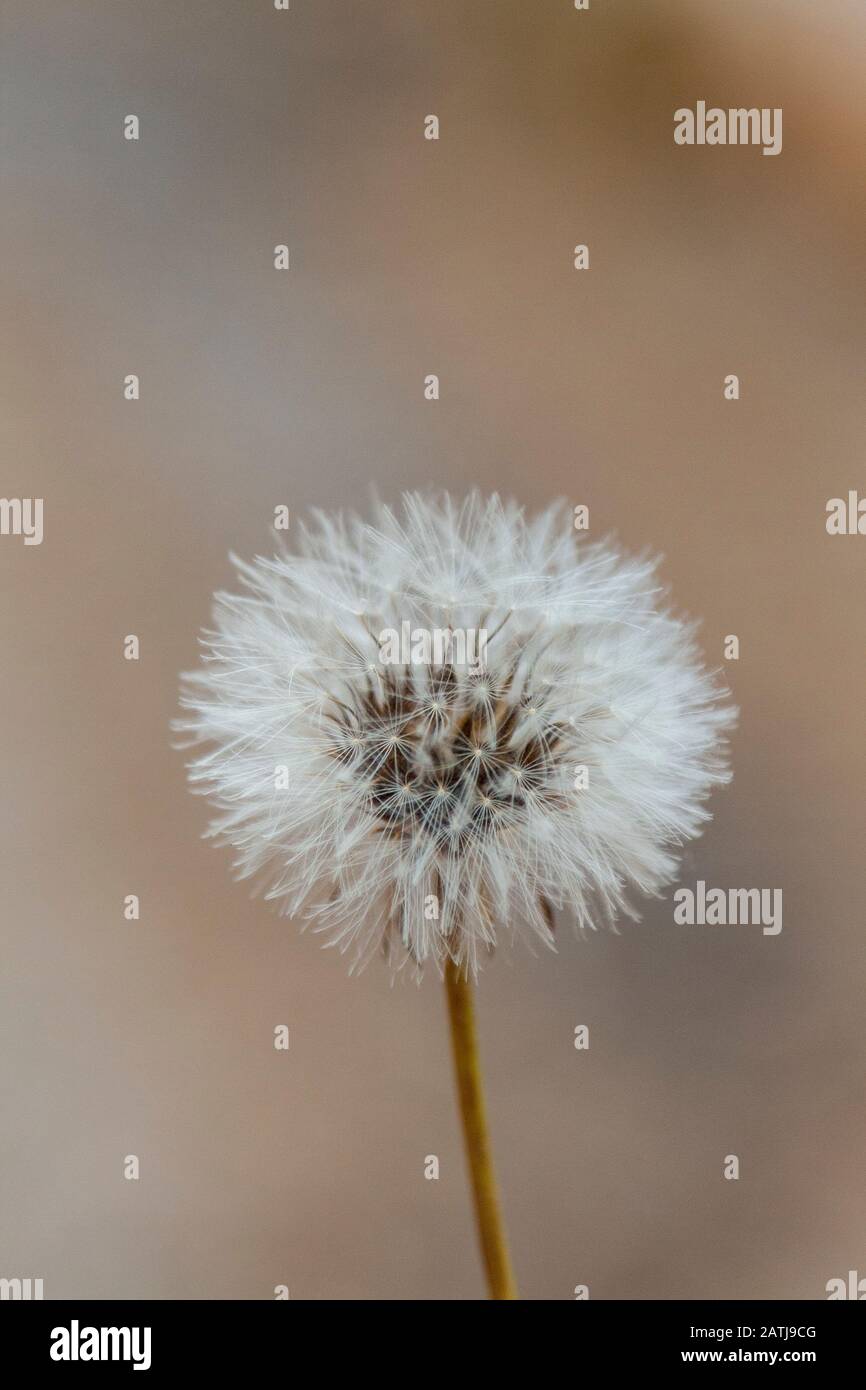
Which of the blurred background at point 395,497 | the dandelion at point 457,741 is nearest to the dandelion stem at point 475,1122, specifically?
the dandelion at point 457,741

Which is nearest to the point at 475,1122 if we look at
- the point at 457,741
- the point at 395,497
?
the point at 457,741

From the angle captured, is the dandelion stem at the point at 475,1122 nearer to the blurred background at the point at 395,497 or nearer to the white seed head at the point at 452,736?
the white seed head at the point at 452,736

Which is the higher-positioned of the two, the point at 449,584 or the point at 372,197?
the point at 372,197

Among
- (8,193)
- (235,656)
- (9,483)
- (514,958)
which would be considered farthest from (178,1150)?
(8,193)

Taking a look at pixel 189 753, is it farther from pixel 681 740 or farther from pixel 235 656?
pixel 681 740

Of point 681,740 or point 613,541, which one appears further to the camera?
point 613,541

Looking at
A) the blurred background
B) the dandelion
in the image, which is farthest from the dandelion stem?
the blurred background

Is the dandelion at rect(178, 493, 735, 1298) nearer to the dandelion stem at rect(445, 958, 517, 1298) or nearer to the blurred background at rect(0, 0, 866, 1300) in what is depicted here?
the dandelion stem at rect(445, 958, 517, 1298)
